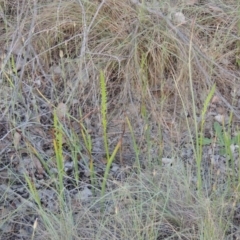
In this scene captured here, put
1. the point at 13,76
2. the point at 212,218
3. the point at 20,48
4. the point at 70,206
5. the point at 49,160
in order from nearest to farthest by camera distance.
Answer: the point at 212,218 < the point at 70,206 < the point at 49,160 < the point at 13,76 < the point at 20,48

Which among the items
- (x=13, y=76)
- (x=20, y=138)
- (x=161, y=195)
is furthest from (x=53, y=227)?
(x=13, y=76)

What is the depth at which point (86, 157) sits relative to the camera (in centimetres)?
267

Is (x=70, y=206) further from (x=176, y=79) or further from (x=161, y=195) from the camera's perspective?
(x=176, y=79)

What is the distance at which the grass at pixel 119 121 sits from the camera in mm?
2209

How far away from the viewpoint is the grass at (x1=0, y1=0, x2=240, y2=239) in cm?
221

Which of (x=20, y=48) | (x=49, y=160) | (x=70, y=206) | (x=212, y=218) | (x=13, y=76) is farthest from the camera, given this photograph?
(x=20, y=48)

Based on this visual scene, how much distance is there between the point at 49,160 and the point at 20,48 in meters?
0.89

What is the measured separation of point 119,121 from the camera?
2912 mm

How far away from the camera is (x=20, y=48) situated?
10.4 feet

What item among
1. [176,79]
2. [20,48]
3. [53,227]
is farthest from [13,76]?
[53,227]

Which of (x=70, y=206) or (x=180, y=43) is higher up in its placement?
(x=180, y=43)

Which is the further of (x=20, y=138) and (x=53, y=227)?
(x=20, y=138)

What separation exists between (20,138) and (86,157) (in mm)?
324

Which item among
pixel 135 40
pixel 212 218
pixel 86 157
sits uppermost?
pixel 135 40
